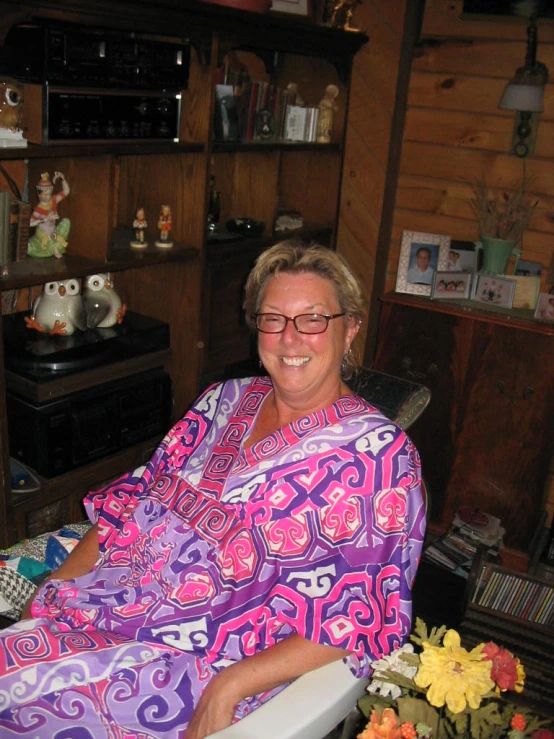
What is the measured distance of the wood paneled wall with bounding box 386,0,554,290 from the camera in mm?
2629

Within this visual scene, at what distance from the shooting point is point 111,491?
157 cm

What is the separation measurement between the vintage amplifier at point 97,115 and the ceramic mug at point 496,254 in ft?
3.93

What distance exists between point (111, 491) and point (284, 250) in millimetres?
627

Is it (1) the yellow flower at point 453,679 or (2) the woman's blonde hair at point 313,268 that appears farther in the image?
(2) the woman's blonde hair at point 313,268

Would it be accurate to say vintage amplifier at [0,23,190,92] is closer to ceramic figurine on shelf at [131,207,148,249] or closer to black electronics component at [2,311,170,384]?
ceramic figurine on shelf at [131,207,148,249]

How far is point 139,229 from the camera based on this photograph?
2307 mm

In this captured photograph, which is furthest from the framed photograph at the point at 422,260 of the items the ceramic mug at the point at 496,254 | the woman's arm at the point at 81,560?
the woman's arm at the point at 81,560

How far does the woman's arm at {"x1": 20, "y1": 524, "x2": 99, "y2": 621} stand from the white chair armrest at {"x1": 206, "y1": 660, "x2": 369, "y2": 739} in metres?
0.51

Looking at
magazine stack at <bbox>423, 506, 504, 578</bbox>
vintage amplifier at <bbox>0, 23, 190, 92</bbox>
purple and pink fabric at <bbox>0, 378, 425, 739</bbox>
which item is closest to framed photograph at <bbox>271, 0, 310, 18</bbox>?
vintage amplifier at <bbox>0, 23, 190, 92</bbox>

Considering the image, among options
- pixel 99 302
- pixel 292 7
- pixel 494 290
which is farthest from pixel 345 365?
pixel 292 7

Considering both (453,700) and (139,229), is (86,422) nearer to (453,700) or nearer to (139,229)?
(139,229)

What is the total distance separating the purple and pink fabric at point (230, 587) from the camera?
1.26m

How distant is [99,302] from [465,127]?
151 centimetres

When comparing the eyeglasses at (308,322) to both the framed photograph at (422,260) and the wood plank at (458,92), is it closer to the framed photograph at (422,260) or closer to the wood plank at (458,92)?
the framed photograph at (422,260)
